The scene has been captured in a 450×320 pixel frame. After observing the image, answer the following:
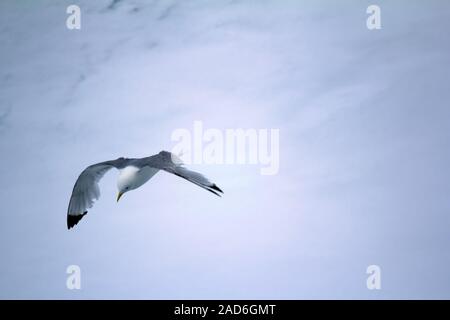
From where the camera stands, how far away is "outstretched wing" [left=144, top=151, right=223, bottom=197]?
2.96 m

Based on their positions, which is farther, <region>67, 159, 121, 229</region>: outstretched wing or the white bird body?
<region>67, 159, 121, 229</region>: outstretched wing

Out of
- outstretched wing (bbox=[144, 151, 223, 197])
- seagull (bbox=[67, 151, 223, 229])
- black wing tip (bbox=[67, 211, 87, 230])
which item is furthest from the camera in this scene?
black wing tip (bbox=[67, 211, 87, 230])

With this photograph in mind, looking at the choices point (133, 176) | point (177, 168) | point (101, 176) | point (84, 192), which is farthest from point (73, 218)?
point (177, 168)

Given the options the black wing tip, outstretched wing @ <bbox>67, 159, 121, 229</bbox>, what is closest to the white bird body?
outstretched wing @ <bbox>67, 159, 121, 229</bbox>

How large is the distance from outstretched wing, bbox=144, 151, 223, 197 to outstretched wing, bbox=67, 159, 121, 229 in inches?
23.3

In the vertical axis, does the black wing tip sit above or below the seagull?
below

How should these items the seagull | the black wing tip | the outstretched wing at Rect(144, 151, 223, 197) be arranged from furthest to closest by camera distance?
the black wing tip, the seagull, the outstretched wing at Rect(144, 151, 223, 197)

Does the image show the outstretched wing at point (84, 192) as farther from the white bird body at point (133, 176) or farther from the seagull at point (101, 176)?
the white bird body at point (133, 176)

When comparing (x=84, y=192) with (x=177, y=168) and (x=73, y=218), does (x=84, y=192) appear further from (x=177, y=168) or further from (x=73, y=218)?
(x=177, y=168)

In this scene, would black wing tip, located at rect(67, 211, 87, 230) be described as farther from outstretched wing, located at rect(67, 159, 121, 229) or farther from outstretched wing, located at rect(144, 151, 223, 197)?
outstretched wing, located at rect(144, 151, 223, 197)

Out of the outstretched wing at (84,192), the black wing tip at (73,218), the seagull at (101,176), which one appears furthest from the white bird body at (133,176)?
the black wing tip at (73,218)
